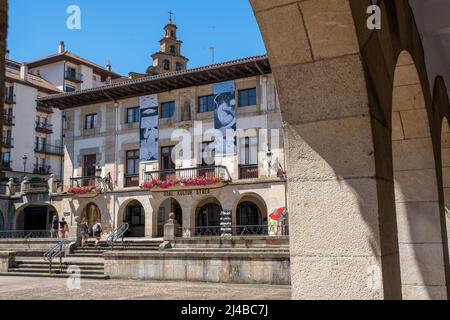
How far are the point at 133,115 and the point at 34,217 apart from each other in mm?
12421

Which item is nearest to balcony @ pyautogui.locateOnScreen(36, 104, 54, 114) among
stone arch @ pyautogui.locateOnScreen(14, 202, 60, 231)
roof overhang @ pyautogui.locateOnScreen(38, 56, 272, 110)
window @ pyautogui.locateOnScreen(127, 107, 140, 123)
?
stone arch @ pyautogui.locateOnScreen(14, 202, 60, 231)

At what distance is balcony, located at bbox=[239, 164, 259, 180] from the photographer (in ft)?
70.9

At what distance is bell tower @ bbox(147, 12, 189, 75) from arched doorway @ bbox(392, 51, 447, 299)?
3924 cm

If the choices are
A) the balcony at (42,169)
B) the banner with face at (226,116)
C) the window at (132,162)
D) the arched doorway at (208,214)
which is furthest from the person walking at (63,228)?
the balcony at (42,169)

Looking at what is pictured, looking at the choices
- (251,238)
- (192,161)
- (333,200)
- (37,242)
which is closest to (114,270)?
(251,238)

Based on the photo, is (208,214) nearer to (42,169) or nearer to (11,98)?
(42,169)

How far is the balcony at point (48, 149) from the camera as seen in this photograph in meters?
42.6

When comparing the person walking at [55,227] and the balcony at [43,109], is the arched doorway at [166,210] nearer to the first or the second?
the person walking at [55,227]

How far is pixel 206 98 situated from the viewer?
77.3 ft

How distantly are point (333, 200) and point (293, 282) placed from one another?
0.52 meters

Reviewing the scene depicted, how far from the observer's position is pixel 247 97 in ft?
73.6

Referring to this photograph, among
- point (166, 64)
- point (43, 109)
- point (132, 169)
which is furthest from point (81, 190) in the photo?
point (166, 64)

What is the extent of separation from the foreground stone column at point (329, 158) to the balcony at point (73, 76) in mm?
45320
